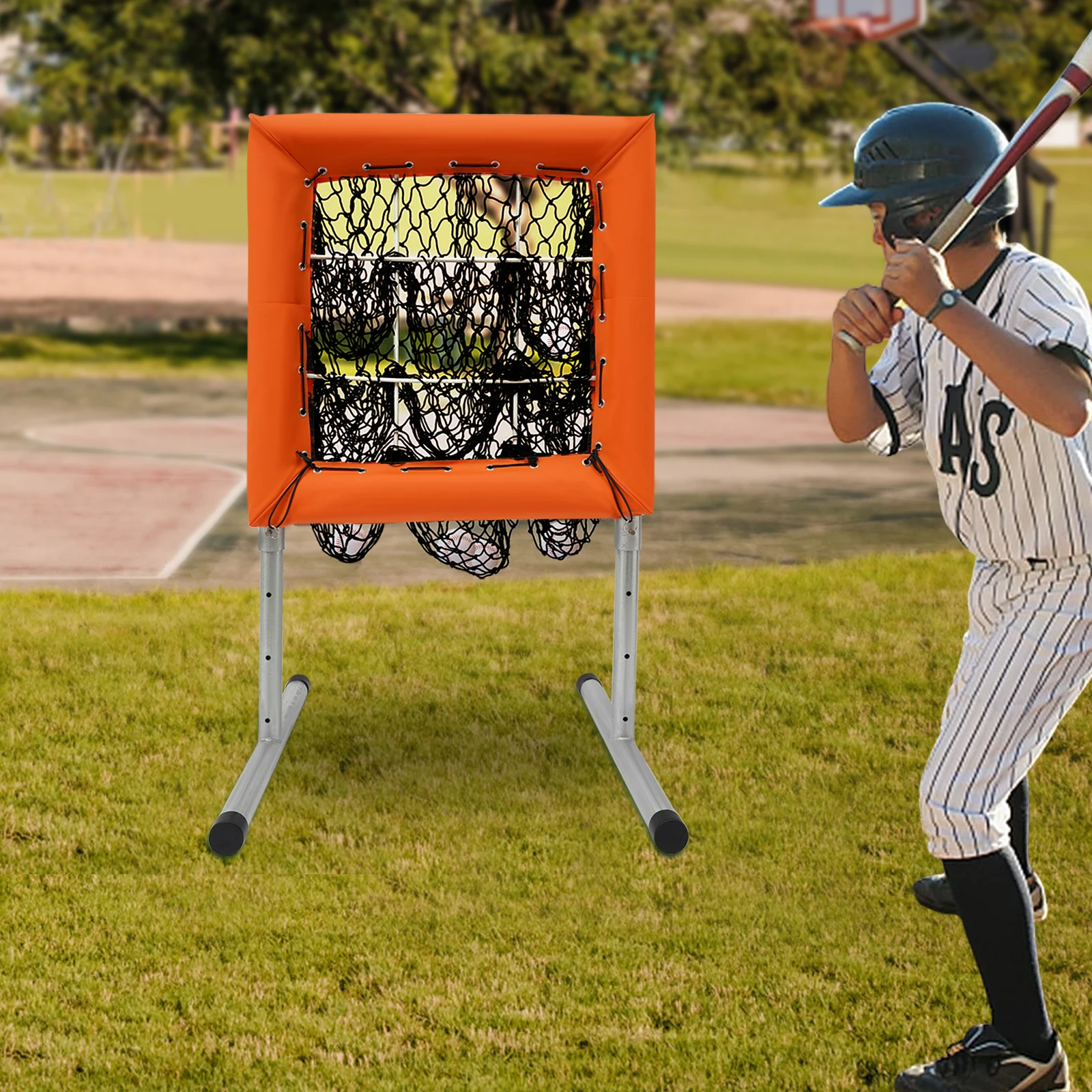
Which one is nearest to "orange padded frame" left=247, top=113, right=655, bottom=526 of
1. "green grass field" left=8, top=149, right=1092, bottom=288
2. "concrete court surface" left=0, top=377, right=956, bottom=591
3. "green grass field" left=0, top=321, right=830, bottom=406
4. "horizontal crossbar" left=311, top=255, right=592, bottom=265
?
"horizontal crossbar" left=311, top=255, right=592, bottom=265

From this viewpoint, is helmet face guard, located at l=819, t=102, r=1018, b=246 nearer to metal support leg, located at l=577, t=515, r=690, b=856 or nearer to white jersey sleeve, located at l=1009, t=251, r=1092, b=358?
white jersey sleeve, located at l=1009, t=251, r=1092, b=358

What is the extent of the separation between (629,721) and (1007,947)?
2.22 metres

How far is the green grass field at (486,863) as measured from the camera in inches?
154

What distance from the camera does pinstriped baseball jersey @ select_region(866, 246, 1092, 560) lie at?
3.64 m

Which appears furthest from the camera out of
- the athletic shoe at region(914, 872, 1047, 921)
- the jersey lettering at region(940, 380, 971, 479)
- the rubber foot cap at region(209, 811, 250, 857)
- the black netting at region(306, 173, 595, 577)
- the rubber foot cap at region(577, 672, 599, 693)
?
the rubber foot cap at region(577, 672, 599, 693)

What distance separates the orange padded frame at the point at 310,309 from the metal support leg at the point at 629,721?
1.19ft

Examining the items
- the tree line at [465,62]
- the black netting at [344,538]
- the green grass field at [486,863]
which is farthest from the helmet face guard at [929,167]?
the tree line at [465,62]

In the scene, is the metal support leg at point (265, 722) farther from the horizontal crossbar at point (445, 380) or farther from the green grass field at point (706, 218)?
the green grass field at point (706, 218)

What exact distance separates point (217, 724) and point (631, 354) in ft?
6.88

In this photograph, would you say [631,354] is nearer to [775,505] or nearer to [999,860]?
[999,860]

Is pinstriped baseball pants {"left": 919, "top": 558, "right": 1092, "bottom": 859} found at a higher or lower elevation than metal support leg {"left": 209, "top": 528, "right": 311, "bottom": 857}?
higher

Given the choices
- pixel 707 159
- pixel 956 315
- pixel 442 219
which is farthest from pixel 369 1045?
pixel 707 159

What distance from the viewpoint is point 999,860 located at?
143 inches

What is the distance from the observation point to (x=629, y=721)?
18.8 feet
